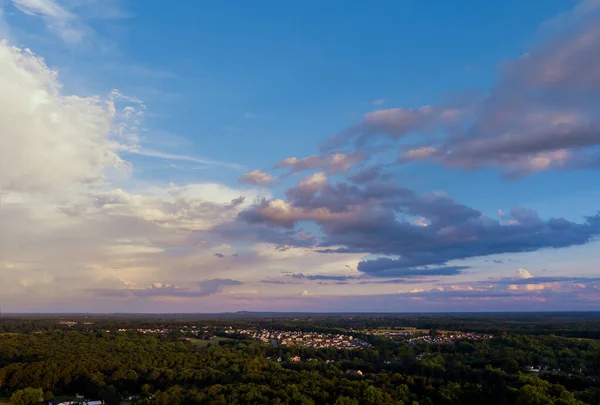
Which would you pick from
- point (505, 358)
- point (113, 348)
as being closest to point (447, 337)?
point (505, 358)

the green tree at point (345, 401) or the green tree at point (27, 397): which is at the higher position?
the green tree at point (345, 401)

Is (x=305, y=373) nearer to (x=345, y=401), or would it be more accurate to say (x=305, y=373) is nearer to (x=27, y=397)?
(x=345, y=401)

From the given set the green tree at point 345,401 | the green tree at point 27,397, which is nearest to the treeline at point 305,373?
the green tree at point 345,401

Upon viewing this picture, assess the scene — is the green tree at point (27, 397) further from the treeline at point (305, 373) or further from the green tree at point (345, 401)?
the green tree at point (345, 401)

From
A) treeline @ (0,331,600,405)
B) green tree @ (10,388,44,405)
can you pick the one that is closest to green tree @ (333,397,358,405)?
treeline @ (0,331,600,405)

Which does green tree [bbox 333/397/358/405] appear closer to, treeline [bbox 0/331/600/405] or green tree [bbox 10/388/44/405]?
treeline [bbox 0/331/600/405]

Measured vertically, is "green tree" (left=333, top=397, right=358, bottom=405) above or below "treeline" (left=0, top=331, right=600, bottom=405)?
above

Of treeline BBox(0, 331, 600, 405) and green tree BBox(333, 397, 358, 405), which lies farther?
treeline BBox(0, 331, 600, 405)
